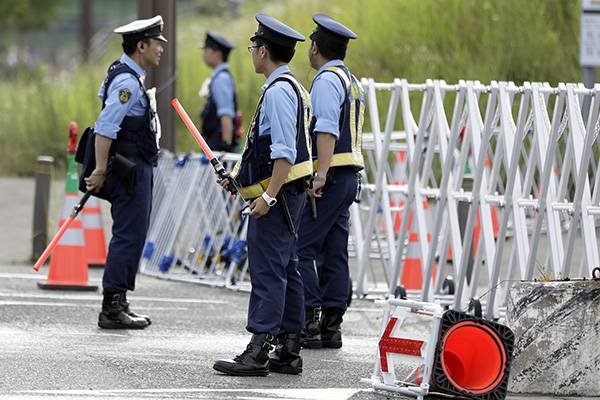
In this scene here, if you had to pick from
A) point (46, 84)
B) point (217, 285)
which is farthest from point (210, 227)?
point (46, 84)

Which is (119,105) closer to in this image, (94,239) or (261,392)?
(261,392)

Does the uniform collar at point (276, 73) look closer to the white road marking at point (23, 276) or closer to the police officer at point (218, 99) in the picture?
the white road marking at point (23, 276)

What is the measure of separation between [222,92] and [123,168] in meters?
4.29

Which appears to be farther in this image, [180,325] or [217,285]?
[217,285]

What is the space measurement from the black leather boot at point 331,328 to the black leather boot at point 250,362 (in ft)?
4.16

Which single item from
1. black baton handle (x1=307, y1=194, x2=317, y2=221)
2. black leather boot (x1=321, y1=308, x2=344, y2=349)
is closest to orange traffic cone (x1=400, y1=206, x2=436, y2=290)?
black leather boot (x1=321, y1=308, x2=344, y2=349)

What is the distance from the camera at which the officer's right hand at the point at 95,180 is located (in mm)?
9477

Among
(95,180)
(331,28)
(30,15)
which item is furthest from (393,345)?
(30,15)

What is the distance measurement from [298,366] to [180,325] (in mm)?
1881

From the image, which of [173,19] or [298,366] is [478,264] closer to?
[298,366]

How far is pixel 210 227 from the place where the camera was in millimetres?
12547

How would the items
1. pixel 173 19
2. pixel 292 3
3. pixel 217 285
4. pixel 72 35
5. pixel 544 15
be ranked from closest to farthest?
pixel 217 285 → pixel 173 19 → pixel 544 15 → pixel 292 3 → pixel 72 35

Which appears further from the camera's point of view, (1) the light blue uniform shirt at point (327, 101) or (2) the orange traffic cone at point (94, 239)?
(2) the orange traffic cone at point (94, 239)

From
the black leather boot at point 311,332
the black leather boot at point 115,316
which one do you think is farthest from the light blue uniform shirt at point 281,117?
the black leather boot at point 115,316
